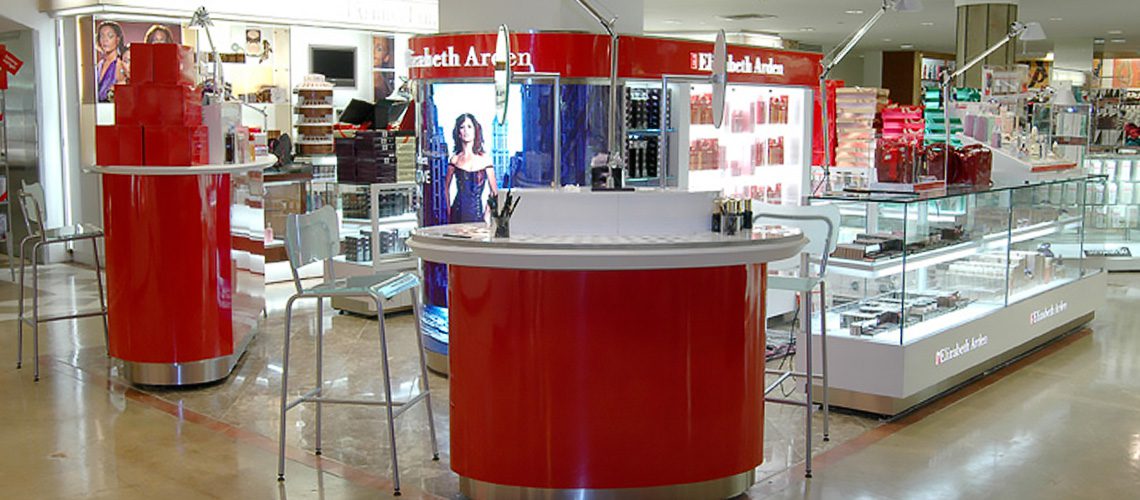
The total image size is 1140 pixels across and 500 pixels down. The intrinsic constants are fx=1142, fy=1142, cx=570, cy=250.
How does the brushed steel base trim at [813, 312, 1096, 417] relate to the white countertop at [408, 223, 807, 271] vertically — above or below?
below

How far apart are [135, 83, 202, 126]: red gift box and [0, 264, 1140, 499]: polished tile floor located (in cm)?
137

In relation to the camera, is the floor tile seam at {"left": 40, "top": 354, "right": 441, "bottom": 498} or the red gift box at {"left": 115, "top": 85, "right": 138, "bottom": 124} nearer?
the floor tile seam at {"left": 40, "top": 354, "right": 441, "bottom": 498}

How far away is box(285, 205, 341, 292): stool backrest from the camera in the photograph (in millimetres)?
4289

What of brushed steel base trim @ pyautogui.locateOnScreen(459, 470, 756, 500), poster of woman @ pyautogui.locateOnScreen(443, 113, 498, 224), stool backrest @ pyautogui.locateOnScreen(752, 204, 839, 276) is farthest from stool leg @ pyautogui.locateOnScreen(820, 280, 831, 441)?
poster of woman @ pyautogui.locateOnScreen(443, 113, 498, 224)

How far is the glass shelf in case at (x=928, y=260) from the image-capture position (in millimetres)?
5293

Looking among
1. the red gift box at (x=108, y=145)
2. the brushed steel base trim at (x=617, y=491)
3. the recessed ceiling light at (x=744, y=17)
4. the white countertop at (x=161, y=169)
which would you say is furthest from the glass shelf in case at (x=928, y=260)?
the recessed ceiling light at (x=744, y=17)

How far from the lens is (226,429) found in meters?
5.14

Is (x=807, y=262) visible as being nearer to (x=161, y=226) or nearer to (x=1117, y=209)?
(x=161, y=226)

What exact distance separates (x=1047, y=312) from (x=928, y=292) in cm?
166

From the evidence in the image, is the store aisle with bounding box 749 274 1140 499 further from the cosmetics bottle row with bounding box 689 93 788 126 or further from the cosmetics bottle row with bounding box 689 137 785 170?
the cosmetics bottle row with bounding box 689 93 788 126

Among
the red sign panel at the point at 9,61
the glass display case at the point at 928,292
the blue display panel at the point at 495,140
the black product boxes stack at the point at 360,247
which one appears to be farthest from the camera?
the red sign panel at the point at 9,61

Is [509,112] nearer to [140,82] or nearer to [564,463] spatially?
[140,82]

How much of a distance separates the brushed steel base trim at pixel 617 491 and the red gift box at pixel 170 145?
2.48m

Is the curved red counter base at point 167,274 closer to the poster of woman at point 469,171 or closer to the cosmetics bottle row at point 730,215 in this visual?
the poster of woman at point 469,171
